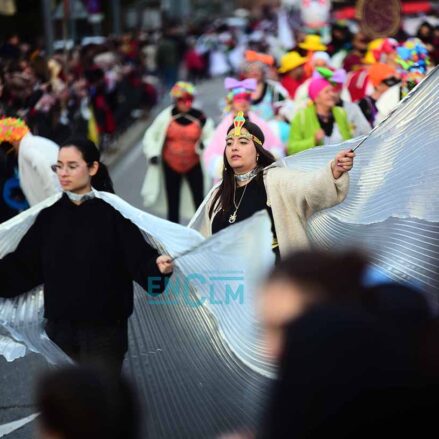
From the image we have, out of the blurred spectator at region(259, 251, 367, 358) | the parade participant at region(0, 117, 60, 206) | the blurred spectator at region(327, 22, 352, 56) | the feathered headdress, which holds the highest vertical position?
the blurred spectator at region(259, 251, 367, 358)

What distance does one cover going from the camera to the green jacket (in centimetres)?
867

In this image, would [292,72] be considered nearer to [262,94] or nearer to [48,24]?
[262,94]

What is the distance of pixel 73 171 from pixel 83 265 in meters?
0.47

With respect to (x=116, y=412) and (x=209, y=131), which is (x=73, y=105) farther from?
(x=116, y=412)

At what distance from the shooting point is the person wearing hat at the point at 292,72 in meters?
12.8

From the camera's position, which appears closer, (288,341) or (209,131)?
(288,341)

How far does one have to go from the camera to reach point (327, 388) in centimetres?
287

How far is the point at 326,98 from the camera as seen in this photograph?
8.79 meters

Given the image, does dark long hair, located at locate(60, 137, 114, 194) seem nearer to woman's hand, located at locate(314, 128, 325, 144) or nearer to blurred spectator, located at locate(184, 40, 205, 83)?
woman's hand, located at locate(314, 128, 325, 144)

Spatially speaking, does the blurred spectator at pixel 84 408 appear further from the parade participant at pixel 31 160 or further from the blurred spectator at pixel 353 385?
the parade participant at pixel 31 160

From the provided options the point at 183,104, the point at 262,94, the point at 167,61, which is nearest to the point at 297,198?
the point at 183,104

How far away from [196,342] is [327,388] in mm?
2244

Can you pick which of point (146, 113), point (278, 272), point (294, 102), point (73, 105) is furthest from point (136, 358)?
point (146, 113)

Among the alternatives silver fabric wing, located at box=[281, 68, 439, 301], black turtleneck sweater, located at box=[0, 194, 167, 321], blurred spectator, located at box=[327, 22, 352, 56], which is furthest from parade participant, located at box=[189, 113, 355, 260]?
blurred spectator, located at box=[327, 22, 352, 56]
